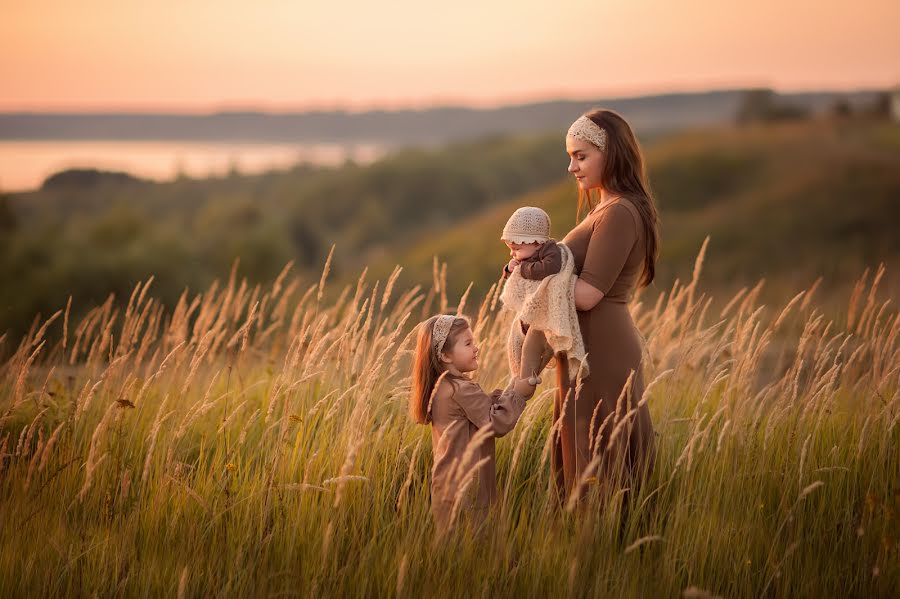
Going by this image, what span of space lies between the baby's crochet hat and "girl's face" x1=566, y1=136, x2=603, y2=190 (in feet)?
1.21

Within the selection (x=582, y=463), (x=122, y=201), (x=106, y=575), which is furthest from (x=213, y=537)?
(x=122, y=201)

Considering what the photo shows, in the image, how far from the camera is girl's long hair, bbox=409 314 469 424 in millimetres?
3590

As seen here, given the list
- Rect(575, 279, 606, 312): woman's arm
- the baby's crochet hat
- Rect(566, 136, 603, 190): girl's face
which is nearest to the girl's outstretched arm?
Rect(575, 279, 606, 312): woman's arm

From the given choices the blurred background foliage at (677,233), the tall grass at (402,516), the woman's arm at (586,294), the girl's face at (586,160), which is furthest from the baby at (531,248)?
the blurred background foliage at (677,233)

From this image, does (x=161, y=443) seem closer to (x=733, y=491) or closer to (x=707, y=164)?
(x=733, y=491)

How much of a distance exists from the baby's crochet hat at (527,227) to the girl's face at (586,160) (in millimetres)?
370

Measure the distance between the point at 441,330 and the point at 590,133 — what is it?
3.67 ft

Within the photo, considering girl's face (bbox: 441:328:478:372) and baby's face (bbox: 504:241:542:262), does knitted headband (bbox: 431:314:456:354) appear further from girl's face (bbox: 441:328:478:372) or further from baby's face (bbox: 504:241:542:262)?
baby's face (bbox: 504:241:542:262)

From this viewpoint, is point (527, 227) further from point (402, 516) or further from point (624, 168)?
point (402, 516)

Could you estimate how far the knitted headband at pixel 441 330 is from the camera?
358 cm

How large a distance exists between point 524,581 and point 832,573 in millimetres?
1349

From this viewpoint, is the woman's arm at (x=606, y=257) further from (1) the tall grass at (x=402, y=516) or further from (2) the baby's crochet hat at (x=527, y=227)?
(1) the tall grass at (x=402, y=516)

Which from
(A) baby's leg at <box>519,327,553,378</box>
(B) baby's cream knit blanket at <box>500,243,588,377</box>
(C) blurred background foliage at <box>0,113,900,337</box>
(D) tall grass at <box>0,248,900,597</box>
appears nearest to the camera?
(D) tall grass at <box>0,248,900,597</box>

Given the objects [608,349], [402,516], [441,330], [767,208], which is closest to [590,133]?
[608,349]
